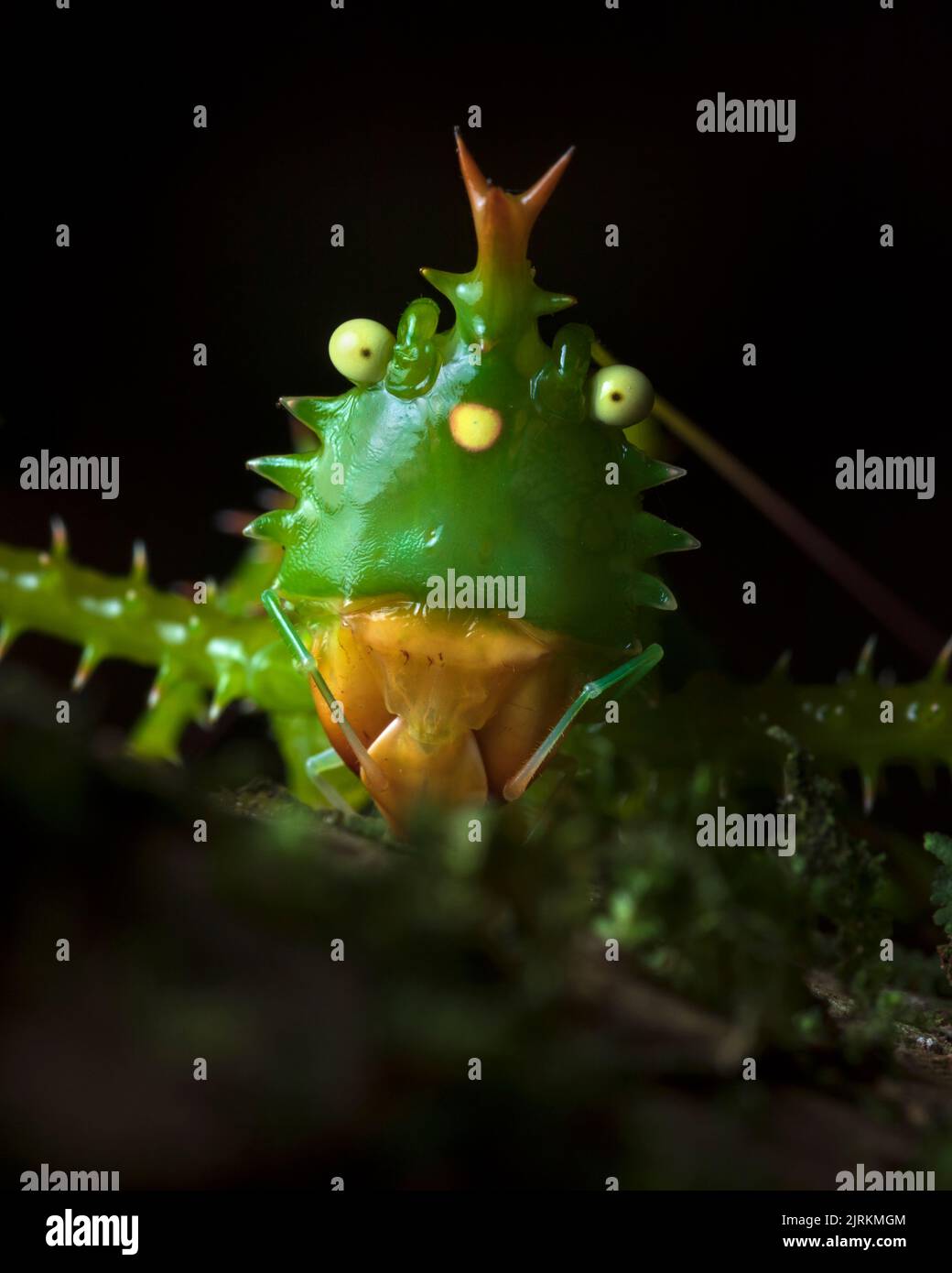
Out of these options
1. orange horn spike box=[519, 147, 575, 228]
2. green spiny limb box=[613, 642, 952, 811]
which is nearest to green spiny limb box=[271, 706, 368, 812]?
green spiny limb box=[613, 642, 952, 811]

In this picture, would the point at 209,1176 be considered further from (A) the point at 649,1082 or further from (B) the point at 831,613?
(B) the point at 831,613

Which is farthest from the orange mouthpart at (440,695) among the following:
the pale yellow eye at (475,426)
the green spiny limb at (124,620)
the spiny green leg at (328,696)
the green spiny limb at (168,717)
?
the green spiny limb at (168,717)

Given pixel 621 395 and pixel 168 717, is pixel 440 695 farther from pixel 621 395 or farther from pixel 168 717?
pixel 168 717

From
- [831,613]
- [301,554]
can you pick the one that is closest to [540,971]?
[301,554]

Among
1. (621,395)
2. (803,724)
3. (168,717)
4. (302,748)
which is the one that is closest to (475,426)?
(621,395)

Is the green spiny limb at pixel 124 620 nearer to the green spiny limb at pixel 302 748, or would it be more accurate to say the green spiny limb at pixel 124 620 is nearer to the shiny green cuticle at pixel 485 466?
the green spiny limb at pixel 302 748
